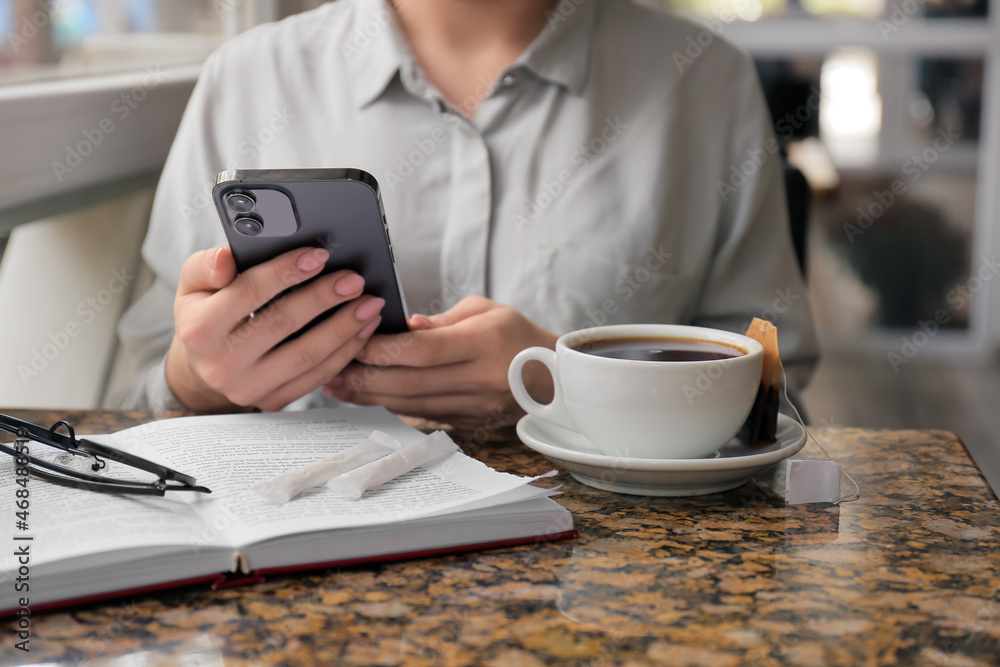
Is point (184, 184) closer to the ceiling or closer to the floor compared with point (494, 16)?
closer to the floor

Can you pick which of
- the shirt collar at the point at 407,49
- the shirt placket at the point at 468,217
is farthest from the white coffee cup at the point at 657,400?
the shirt collar at the point at 407,49

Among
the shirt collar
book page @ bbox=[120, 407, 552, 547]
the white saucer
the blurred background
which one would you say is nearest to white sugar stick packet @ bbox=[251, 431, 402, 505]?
book page @ bbox=[120, 407, 552, 547]

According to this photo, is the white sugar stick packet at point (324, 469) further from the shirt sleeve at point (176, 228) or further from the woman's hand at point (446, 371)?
the shirt sleeve at point (176, 228)

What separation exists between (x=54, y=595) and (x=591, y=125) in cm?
87

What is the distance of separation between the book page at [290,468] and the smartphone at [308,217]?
122 mm

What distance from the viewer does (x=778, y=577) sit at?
509 millimetres

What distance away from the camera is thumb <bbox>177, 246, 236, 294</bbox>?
2.37 feet

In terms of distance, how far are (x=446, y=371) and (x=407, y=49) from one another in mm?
506

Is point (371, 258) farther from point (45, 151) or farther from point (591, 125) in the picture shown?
point (45, 151)

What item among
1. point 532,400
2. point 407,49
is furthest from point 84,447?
point 407,49

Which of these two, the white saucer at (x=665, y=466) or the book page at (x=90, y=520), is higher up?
the book page at (x=90, y=520)

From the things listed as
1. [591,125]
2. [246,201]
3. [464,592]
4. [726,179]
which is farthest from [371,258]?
[726,179]

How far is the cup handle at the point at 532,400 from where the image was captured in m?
0.67

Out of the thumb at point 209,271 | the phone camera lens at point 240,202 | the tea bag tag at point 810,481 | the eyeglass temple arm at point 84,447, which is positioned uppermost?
the phone camera lens at point 240,202
